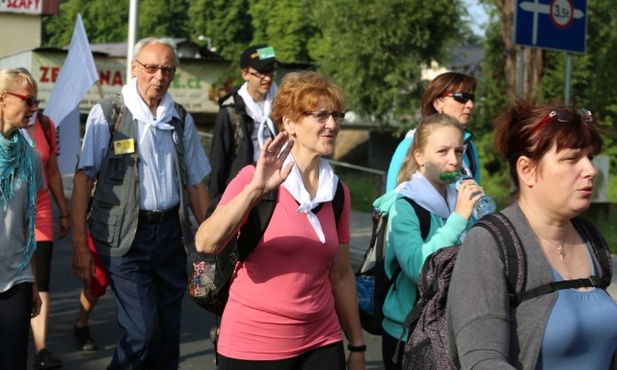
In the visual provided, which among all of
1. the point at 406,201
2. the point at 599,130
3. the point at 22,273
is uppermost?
the point at 599,130

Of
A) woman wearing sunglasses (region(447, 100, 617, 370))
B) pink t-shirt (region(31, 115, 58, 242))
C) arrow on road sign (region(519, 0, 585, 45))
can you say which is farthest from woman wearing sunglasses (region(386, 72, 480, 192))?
arrow on road sign (region(519, 0, 585, 45))

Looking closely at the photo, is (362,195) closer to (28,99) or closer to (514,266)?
(28,99)

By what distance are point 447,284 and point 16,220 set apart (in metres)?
2.68

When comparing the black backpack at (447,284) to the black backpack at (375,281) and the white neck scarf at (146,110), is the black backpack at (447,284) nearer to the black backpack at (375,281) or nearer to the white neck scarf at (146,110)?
the black backpack at (375,281)

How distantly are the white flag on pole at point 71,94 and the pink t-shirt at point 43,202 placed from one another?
0.85 meters

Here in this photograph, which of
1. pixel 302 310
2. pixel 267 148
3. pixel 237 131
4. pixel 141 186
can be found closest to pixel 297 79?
pixel 267 148

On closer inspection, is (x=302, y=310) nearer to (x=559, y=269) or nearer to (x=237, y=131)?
(x=559, y=269)

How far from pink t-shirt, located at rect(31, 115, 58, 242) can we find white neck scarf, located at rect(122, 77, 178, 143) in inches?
53.4

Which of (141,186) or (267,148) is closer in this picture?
(267,148)

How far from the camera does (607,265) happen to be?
3.26m

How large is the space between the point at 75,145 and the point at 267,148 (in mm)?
5558

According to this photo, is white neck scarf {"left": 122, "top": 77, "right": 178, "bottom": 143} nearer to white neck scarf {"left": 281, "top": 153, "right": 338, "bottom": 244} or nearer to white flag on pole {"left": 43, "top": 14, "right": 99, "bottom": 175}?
white neck scarf {"left": 281, "top": 153, "right": 338, "bottom": 244}

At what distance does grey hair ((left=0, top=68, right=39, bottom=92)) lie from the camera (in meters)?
5.66

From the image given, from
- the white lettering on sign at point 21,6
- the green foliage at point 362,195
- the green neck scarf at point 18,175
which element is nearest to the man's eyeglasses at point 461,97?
the green neck scarf at point 18,175
